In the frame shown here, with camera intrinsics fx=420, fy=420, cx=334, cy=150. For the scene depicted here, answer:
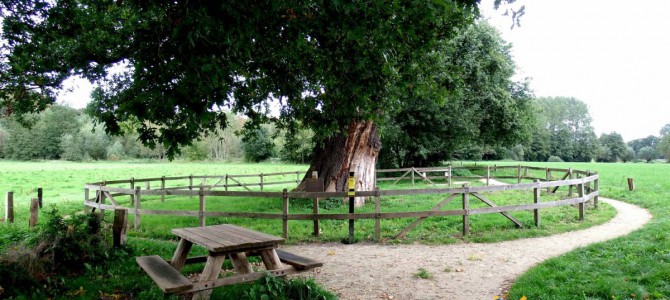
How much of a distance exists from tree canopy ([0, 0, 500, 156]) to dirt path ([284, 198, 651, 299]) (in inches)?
123

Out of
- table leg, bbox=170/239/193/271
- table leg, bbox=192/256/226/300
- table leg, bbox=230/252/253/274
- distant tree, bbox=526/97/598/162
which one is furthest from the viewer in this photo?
distant tree, bbox=526/97/598/162

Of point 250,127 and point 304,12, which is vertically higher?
point 304,12

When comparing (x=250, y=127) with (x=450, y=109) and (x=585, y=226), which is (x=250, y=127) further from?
A: (x=450, y=109)

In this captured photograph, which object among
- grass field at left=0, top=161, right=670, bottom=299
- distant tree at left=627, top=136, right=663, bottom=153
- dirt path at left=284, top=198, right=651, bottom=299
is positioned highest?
distant tree at left=627, top=136, right=663, bottom=153

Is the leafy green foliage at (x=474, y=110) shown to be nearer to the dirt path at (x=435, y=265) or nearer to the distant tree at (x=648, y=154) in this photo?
the dirt path at (x=435, y=265)

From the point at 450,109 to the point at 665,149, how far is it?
267ft

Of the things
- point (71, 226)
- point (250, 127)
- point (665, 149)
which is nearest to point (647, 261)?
point (250, 127)

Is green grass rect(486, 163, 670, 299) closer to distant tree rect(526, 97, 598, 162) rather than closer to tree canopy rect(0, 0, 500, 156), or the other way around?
tree canopy rect(0, 0, 500, 156)

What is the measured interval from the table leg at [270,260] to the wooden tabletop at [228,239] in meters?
→ 0.16

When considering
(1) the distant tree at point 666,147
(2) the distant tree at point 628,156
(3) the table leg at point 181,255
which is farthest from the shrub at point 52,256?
(2) the distant tree at point 628,156

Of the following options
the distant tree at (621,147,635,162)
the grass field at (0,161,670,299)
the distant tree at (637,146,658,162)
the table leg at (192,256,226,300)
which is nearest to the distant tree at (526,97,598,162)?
the distant tree at (621,147,635,162)

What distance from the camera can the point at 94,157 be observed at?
6944 cm

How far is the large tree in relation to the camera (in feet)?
19.0

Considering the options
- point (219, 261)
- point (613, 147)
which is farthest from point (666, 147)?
point (219, 261)
